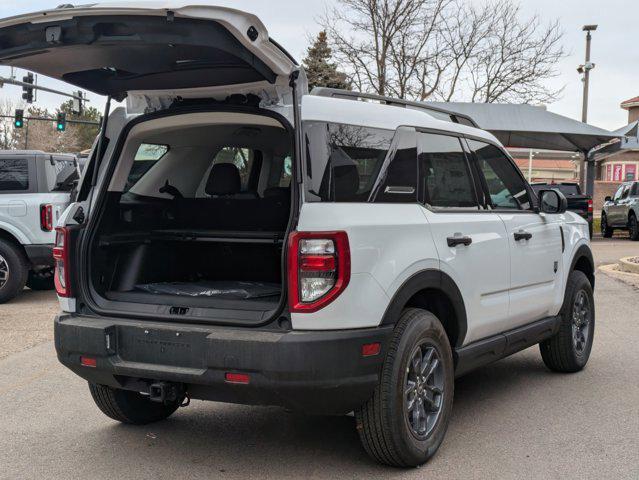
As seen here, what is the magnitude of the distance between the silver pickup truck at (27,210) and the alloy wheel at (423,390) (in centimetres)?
741

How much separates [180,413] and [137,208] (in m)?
1.55

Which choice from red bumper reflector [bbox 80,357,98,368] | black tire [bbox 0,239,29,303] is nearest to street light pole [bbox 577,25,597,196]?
black tire [bbox 0,239,29,303]

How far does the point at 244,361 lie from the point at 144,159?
1755mm

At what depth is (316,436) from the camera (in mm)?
4969

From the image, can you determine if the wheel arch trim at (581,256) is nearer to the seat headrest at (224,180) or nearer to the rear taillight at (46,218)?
the seat headrest at (224,180)

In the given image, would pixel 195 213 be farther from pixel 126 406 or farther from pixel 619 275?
pixel 619 275

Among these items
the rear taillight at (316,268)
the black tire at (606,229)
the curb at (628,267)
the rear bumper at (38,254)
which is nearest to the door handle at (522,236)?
the rear taillight at (316,268)

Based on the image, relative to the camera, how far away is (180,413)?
5547mm

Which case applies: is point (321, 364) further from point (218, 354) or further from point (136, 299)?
point (136, 299)

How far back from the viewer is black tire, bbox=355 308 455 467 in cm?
404

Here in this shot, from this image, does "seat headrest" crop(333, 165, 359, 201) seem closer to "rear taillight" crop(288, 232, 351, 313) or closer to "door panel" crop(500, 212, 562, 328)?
"rear taillight" crop(288, 232, 351, 313)

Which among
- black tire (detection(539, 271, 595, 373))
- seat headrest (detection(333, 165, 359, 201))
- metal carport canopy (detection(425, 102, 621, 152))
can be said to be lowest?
black tire (detection(539, 271, 595, 373))

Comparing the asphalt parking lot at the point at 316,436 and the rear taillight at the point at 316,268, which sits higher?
the rear taillight at the point at 316,268

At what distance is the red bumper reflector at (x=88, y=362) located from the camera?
4258 mm
